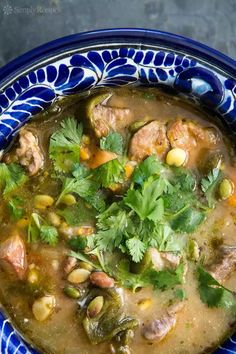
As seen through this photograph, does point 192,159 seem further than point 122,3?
No

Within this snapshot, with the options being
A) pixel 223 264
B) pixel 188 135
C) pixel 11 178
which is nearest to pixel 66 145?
pixel 11 178

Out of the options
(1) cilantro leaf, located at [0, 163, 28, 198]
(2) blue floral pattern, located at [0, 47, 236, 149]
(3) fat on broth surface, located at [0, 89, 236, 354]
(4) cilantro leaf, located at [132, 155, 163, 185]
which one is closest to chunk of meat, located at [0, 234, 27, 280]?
(3) fat on broth surface, located at [0, 89, 236, 354]

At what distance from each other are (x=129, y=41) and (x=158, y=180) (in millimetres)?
526

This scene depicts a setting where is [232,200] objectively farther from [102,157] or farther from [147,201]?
[102,157]

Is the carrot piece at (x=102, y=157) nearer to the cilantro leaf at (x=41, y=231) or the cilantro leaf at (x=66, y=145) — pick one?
the cilantro leaf at (x=66, y=145)

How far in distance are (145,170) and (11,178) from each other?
52 cm

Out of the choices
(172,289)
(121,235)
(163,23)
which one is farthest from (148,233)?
(163,23)

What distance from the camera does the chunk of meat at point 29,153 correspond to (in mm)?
2645

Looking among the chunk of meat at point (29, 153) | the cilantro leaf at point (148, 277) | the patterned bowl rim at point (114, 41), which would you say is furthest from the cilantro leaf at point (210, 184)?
the chunk of meat at point (29, 153)

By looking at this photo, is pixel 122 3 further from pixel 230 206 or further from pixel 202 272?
pixel 202 272

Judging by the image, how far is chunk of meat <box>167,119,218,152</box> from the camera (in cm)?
271

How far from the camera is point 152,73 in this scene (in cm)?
262

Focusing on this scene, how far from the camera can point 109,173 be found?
258cm

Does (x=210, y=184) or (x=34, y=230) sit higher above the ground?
(x=210, y=184)
